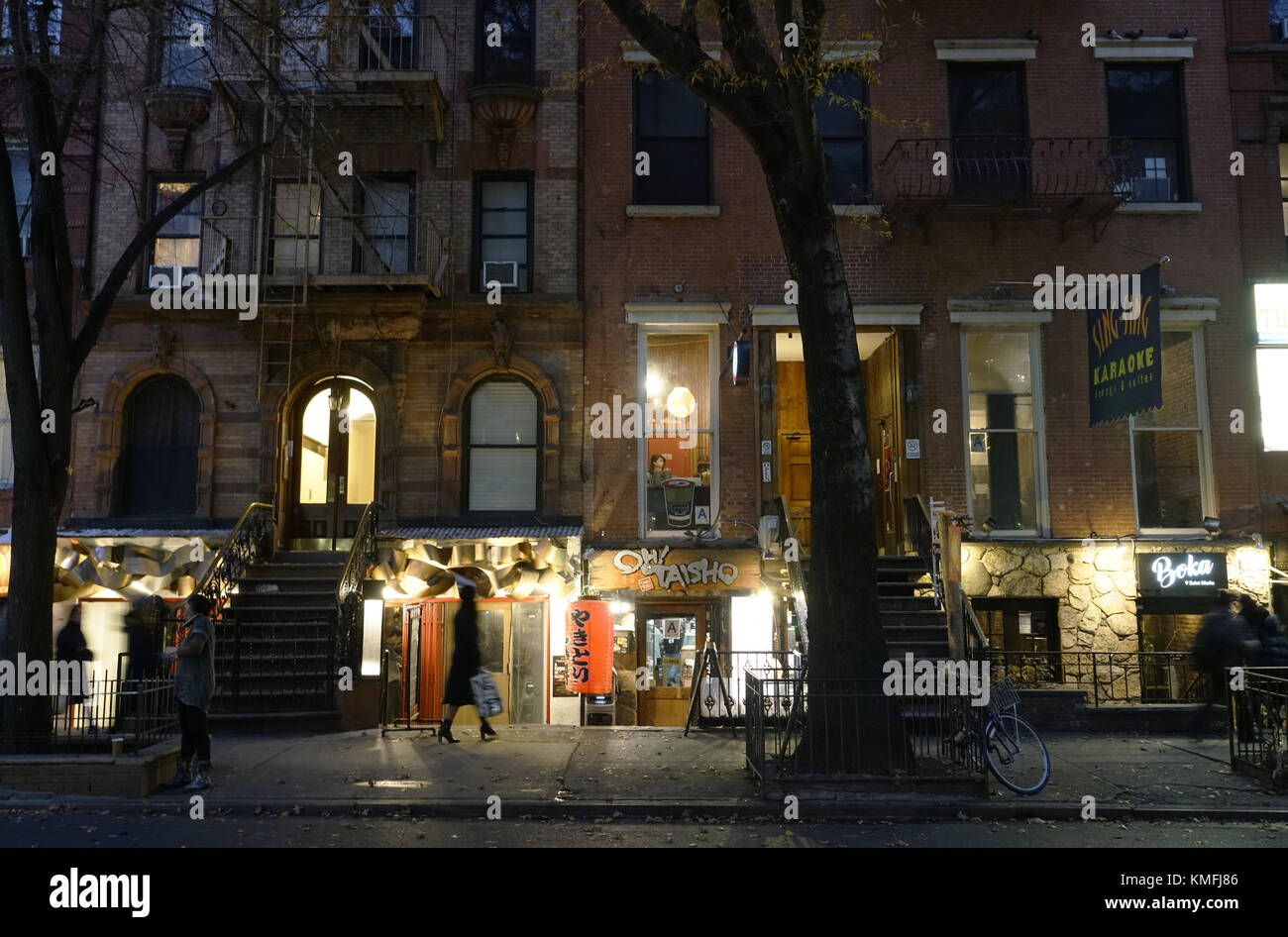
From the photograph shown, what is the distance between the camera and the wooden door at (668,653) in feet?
49.3

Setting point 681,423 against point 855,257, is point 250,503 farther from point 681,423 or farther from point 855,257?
point 855,257

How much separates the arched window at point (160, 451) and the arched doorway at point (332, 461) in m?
1.70

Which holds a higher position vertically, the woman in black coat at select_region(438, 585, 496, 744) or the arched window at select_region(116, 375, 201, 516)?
the arched window at select_region(116, 375, 201, 516)

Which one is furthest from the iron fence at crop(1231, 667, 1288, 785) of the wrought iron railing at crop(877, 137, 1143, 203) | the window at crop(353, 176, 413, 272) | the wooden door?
the window at crop(353, 176, 413, 272)

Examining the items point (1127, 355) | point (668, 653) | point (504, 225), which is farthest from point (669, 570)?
point (1127, 355)

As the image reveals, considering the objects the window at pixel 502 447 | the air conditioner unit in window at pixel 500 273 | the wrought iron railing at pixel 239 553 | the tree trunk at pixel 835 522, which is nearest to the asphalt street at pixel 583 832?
the tree trunk at pixel 835 522

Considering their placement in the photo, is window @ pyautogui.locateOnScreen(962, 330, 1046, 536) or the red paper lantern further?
window @ pyautogui.locateOnScreen(962, 330, 1046, 536)

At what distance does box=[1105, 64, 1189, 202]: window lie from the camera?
16.2m

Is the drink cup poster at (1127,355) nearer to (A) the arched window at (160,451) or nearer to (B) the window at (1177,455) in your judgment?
(B) the window at (1177,455)

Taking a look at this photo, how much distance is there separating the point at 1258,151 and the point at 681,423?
1071 centimetres

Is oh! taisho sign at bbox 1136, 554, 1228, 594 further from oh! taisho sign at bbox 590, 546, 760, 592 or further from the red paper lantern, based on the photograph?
the red paper lantern

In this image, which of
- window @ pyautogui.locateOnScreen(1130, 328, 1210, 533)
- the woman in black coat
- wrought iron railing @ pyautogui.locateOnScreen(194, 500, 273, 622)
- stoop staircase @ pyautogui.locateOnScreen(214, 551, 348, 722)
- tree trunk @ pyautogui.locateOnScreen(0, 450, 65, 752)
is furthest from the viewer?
window @ pyautogui.locateOnScreen(1130, 328, 1210, 533)

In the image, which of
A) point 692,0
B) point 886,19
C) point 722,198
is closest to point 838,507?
point 692,0

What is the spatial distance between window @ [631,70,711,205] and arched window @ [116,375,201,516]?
8.53 metres
